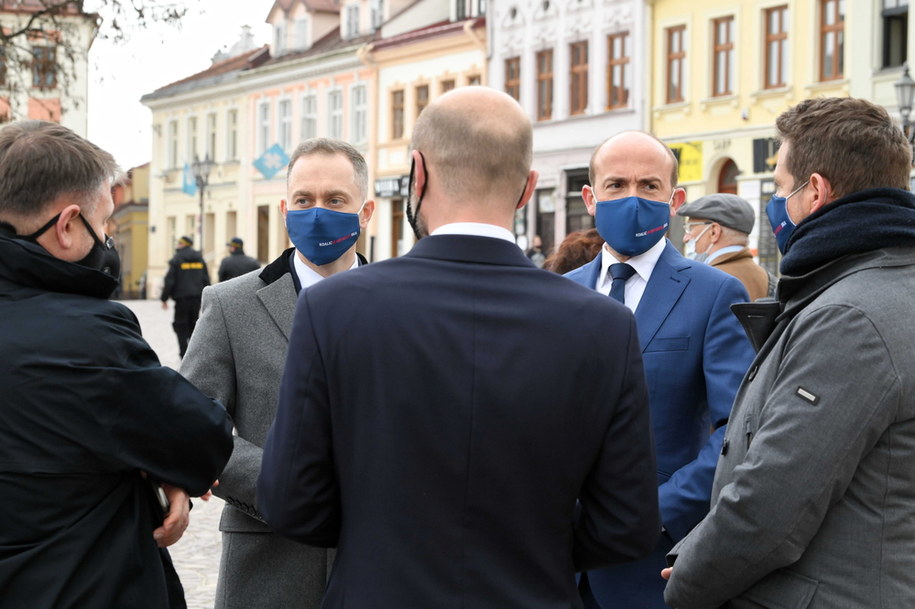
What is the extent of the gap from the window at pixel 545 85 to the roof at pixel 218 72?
1801 cm

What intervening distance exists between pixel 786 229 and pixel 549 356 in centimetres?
145

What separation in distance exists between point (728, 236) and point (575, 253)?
0.93 metres

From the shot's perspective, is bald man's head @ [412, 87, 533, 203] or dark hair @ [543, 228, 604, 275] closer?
bald man's head @ [412, 87, 533, 203]

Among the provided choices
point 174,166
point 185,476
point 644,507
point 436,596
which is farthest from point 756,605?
point 174,166

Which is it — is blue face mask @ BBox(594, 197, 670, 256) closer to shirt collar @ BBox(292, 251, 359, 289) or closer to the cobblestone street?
shirt collar @ BBox(292, 251, 359, 289)

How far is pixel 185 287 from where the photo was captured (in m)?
20.6

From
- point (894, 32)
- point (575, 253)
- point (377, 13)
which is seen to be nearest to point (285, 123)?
point (377, 13)

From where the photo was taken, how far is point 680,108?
112 ft

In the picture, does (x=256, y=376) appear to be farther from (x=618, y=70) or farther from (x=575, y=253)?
(x=618, y=70)

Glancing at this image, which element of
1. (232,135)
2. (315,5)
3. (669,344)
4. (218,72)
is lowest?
(669,344)

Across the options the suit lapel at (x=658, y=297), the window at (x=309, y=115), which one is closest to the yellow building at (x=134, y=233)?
the window at (x=309, y=115)

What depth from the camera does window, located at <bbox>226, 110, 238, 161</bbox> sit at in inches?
2143

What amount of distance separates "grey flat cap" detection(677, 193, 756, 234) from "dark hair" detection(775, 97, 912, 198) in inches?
161

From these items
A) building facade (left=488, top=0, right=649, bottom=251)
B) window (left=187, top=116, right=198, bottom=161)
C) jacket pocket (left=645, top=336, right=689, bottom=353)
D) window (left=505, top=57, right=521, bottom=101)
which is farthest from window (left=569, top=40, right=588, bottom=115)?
jacket pocket (left=645, top=336, right=689, bottom=353)
